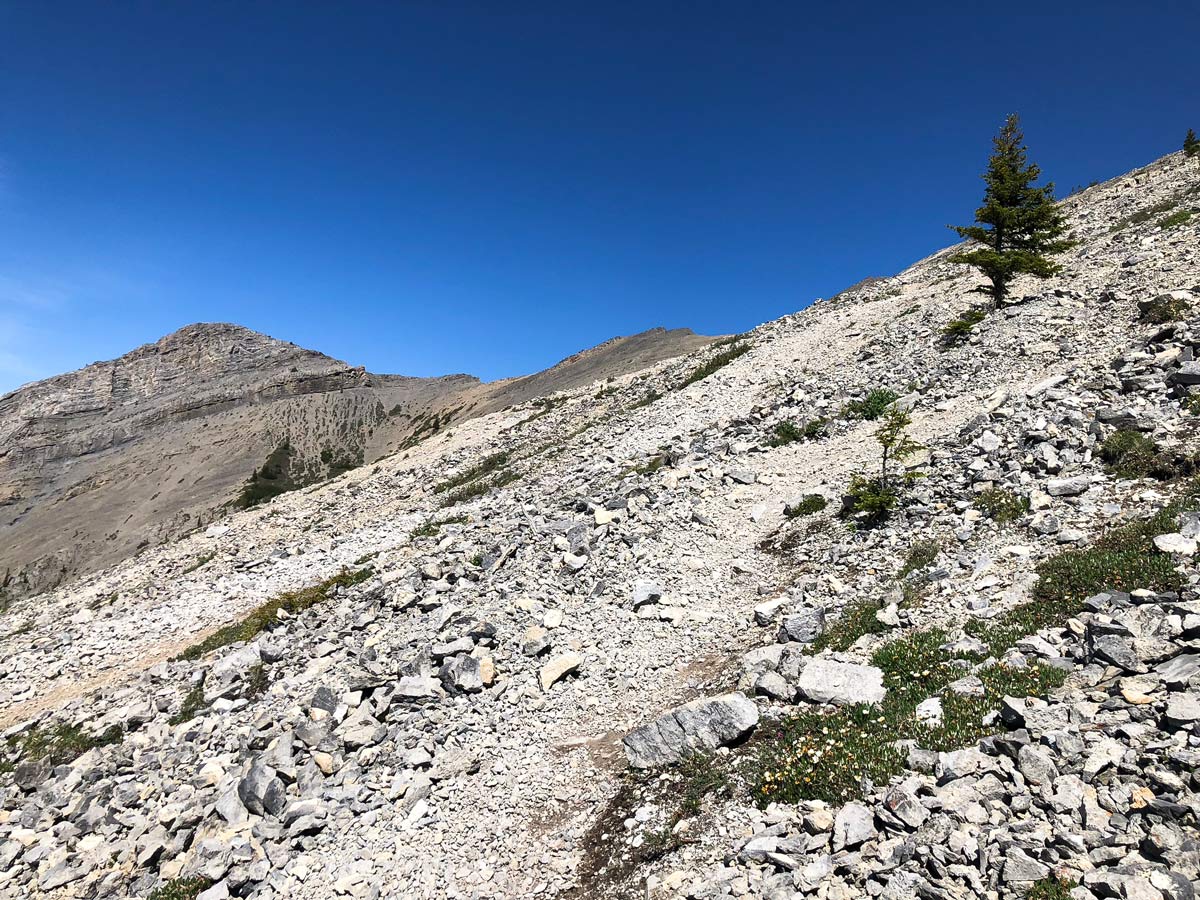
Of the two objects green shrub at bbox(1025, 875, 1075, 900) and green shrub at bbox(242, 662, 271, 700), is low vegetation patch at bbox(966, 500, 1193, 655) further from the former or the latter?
green shrub at bbox(242, 662, 271, 700)

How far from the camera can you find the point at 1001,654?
328 inches

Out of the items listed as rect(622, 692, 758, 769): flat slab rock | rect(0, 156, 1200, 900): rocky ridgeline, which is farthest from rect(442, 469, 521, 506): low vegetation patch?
rect(622, 692, 758, 769): flat slab rock

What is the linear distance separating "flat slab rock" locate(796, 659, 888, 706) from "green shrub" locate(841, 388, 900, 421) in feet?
43.3

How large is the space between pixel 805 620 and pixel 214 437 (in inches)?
4160

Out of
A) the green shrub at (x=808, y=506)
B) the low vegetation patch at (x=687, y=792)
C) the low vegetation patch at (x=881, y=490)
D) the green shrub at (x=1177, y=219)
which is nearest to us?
the low vegetation patch at (x=687, y=792)

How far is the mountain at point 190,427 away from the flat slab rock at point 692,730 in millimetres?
40057

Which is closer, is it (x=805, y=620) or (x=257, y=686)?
(x=805, y=620)

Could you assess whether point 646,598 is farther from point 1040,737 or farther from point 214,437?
point 214,437

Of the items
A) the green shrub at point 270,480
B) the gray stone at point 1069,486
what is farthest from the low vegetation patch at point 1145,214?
the green shrub at point 270,480

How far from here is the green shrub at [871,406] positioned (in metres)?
20.6

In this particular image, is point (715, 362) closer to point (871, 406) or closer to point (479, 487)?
point (871, 406)

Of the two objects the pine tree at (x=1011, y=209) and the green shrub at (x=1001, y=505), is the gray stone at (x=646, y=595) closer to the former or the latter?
the green shrub at (x=1001, y=505)

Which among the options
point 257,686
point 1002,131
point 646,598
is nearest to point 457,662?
point 646,598

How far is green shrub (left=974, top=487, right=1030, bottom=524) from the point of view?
11836 millimetres
